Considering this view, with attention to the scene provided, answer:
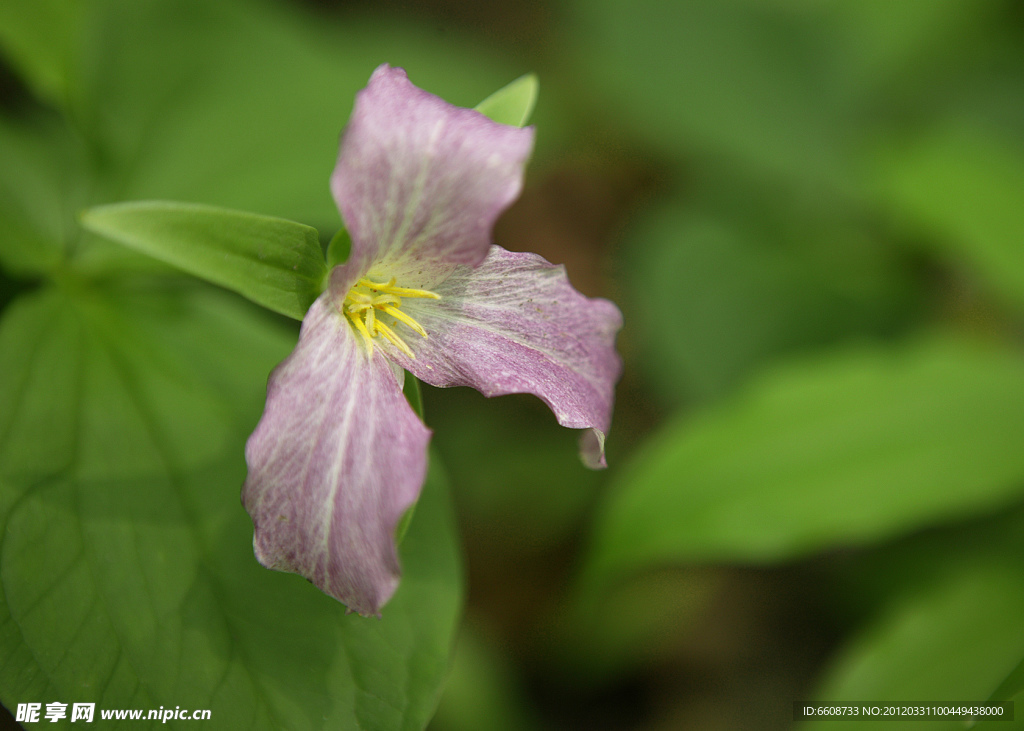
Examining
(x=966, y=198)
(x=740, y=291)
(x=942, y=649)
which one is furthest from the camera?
(x=740, y=291)

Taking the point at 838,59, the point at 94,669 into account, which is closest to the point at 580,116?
the point at 838,59

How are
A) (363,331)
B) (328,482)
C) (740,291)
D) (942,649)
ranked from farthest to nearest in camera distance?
(740,291) < (942,649) < (363,331) < (328,482)

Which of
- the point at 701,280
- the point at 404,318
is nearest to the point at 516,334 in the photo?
the point at 404,318

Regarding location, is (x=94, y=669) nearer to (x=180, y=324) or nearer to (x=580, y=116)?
(x=180, y=324)

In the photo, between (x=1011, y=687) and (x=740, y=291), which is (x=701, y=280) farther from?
(x=1011, y=687)

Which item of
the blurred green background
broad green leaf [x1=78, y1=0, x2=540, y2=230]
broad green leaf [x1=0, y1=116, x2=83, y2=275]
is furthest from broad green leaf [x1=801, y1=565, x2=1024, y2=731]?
broad green leaf [x1=0, y1=116, x2=83, y2=275]

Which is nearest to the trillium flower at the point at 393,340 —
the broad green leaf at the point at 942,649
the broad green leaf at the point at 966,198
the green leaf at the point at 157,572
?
the green leaf at the point at 157,572
